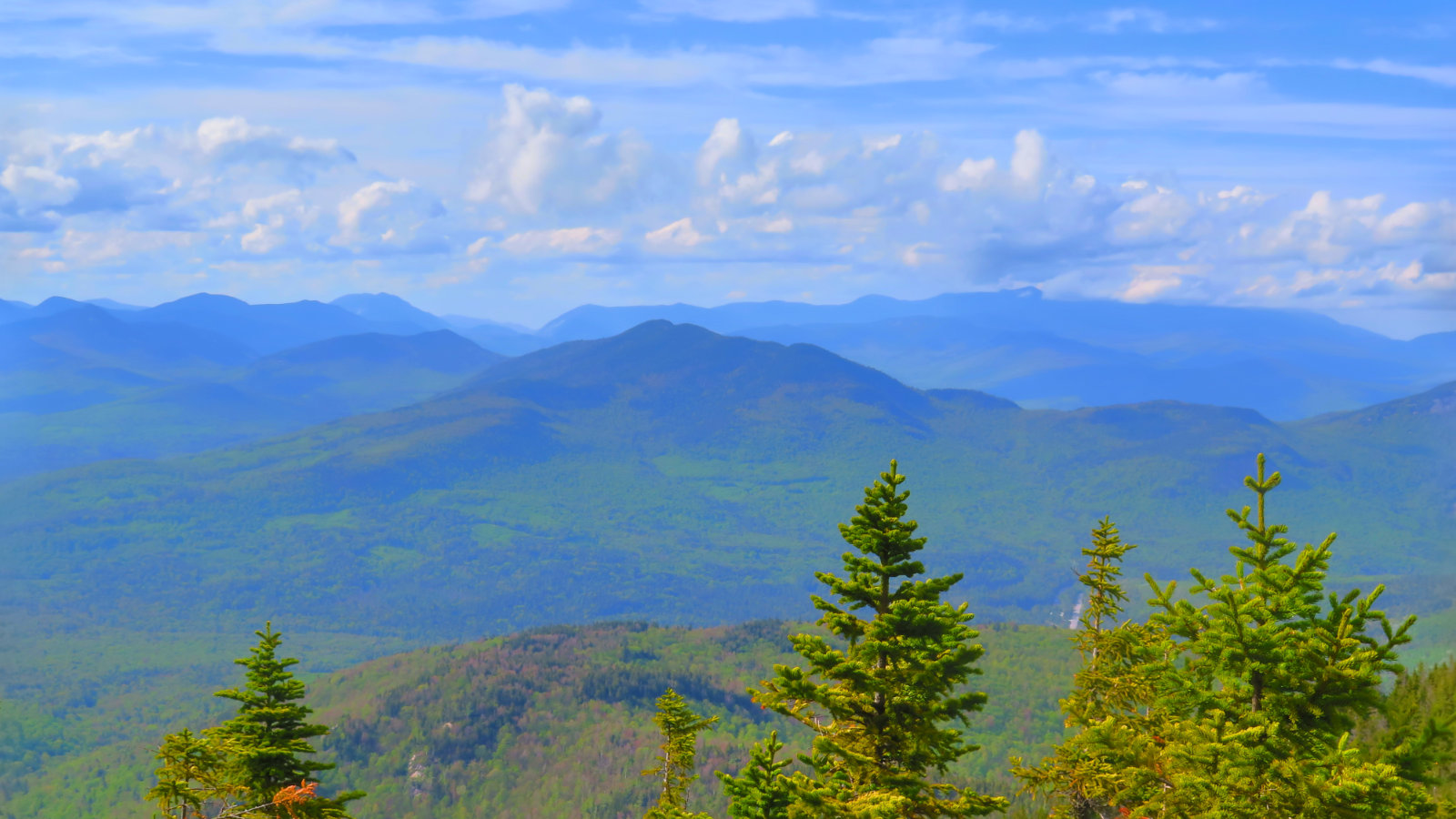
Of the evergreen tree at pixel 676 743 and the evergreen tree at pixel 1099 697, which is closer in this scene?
Answer: the evergreen tree at pixel 1099 697

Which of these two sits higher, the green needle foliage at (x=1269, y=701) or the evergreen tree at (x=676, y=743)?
the green needle foliage at (x=1269, y=701)

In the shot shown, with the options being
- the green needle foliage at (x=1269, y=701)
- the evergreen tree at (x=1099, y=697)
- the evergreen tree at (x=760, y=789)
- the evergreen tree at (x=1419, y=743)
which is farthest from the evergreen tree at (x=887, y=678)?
the evergreen tree at (x=1419, y=743)

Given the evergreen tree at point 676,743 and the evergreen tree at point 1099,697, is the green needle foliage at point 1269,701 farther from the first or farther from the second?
the evergreen tree at point 676,743

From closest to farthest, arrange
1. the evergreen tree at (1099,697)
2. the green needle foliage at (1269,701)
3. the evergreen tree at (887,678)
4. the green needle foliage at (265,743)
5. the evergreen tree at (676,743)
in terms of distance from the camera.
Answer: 1. the green needle foliage at (1269,701)
2. the evergreen tree at (887,678)
3. the green needle foliage at (265,743)
4. the evergreen tree at (1099,697)
5. the evergreen tree at (676,743)

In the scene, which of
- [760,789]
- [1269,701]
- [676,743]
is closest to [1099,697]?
[676,743]

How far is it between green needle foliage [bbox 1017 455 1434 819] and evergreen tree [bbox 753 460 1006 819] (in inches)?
129

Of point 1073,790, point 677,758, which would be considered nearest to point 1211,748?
point 1073,790

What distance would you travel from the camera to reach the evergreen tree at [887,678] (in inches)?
768

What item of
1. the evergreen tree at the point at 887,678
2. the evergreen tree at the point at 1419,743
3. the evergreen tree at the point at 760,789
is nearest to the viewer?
the evergreen tree at the point at 1419,743

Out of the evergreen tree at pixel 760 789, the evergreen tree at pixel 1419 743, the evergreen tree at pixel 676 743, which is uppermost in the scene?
the evergreen tree at pixel 1419 743

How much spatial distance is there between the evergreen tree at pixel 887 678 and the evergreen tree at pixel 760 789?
112 centimetres

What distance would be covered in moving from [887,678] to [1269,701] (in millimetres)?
7019

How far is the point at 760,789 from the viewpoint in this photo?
21.3 meters

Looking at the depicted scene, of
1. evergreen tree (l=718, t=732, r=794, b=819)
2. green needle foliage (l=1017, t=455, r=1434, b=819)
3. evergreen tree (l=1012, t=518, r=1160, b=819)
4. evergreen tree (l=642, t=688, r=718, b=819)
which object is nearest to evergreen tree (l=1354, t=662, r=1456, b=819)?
green needle foliage (l=1017, t=455, r=1434, b=819)
